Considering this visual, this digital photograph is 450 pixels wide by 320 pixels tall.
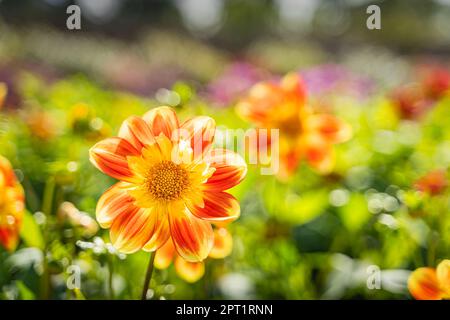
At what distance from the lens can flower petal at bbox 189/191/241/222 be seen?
553 mm

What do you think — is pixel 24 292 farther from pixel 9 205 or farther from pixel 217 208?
pixel 217 208

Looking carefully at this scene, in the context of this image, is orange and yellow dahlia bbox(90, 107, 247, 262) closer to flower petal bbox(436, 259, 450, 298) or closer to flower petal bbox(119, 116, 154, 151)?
flower petal bbox(119, 116, 154, 151)

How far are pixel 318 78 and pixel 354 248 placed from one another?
3.00 ft

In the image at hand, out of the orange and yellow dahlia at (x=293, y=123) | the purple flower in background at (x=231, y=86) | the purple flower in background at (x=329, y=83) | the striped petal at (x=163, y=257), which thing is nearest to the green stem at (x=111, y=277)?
the striped petal at (x=163, y=257)

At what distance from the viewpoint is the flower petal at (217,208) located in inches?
21.8

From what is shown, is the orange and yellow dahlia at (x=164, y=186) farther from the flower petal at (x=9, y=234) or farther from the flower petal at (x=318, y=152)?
the flower petal at (x=318, y=152)

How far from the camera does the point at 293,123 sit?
2.75 feet

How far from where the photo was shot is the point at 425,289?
64cm

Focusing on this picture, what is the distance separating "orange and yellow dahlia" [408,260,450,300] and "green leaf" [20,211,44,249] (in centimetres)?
41

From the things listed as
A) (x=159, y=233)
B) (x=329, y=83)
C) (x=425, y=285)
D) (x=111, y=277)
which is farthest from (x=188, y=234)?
(x=329, y=83)

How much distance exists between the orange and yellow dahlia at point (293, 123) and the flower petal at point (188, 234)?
27 centimetres

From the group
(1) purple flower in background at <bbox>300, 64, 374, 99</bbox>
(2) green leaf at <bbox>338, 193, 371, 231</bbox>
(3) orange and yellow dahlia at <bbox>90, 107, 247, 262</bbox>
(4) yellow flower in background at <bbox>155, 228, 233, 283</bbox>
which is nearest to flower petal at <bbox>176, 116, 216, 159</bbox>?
(3) orange and yellow dahlia at <bbox>90, 107, 247, 262</bbox>
